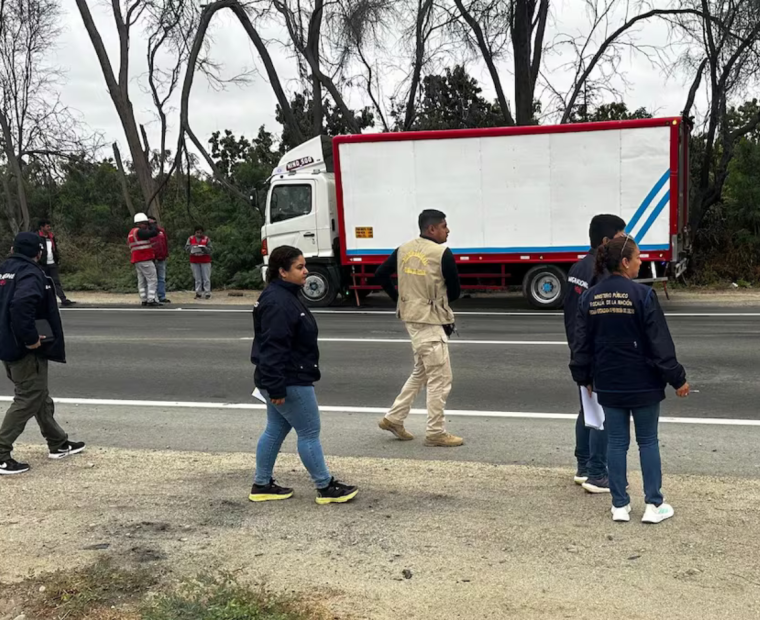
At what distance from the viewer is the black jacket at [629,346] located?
167 inches

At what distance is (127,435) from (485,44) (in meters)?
15.9

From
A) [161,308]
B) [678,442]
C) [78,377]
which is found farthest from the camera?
[161,308]

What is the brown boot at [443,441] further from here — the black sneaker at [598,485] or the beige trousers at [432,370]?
the black sneaker at [598,485]

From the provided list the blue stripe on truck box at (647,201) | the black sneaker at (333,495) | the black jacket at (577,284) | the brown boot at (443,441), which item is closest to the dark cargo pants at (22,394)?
the black sneaker at (333,495)

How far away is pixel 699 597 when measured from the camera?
11.8 ft

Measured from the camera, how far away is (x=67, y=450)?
6.09 m

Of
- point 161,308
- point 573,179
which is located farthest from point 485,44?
point 161,308

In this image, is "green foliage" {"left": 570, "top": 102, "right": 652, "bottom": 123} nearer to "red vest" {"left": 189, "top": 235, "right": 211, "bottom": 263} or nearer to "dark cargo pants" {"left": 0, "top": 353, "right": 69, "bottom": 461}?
"red vest" {"left": 189, "top": 235, "right": 211, "bottom": 263}

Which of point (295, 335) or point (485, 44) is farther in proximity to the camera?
point (485, 44)

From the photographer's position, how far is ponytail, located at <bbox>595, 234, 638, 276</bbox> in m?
4.36

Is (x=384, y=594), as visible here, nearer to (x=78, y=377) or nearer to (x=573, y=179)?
(x=78, y=377)

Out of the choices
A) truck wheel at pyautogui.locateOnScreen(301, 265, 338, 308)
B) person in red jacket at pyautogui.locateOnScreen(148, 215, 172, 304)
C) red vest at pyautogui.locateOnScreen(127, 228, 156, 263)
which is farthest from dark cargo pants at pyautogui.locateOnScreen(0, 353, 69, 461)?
person in red jacket at pyautogui.locateOnScreen(148, 215, 172, 304)

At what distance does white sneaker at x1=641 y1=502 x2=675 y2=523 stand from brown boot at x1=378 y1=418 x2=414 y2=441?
2.36 m

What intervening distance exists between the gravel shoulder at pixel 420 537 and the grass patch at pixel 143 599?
14 centimetres
